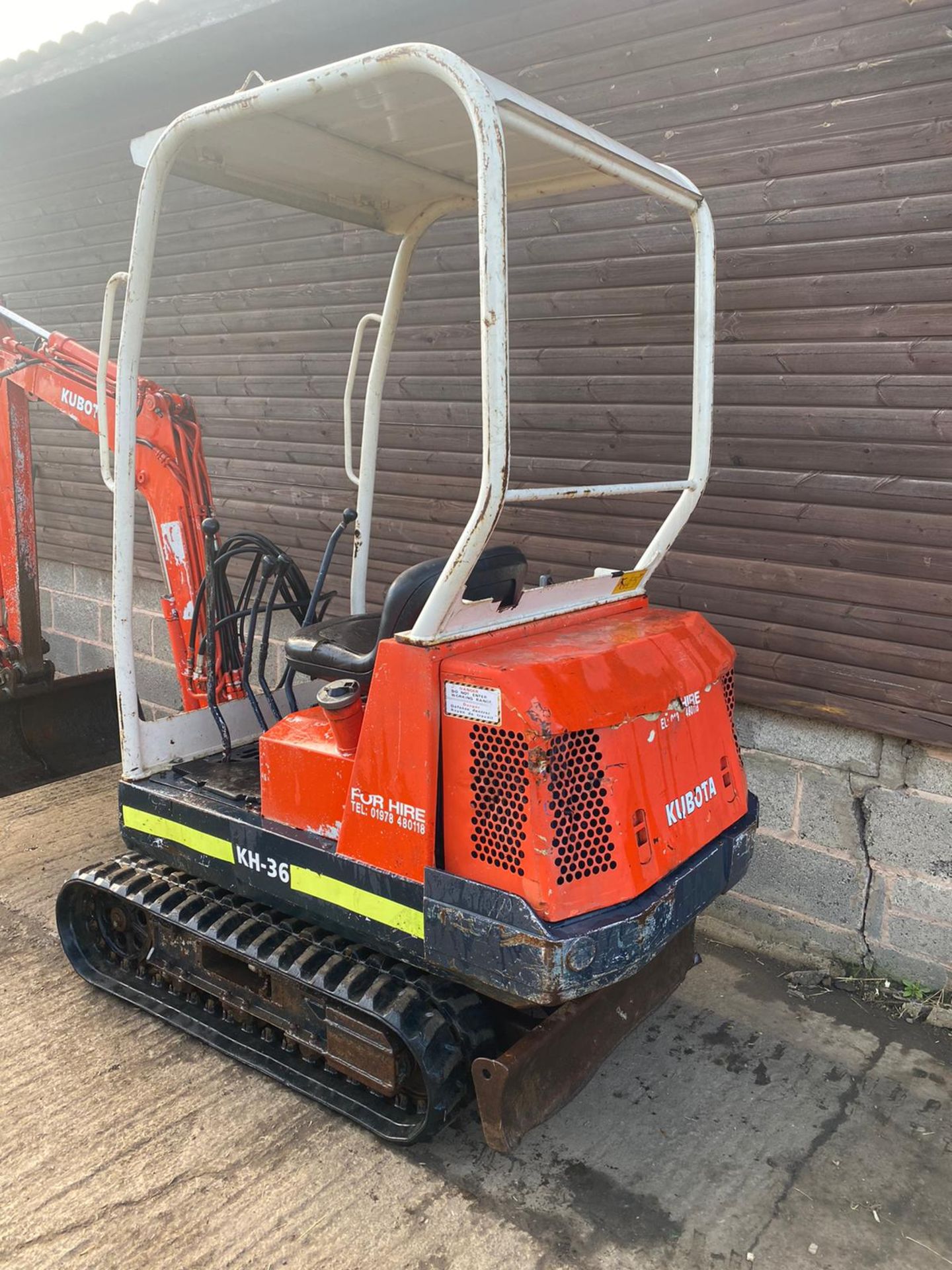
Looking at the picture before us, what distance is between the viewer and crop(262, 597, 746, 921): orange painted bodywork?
2334 millimetres

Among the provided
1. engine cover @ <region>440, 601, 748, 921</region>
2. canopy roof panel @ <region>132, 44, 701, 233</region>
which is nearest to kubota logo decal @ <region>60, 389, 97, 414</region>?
canopy roof panel @ <region>132, 44, 701, 233</region>

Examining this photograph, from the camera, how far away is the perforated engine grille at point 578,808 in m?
2.33

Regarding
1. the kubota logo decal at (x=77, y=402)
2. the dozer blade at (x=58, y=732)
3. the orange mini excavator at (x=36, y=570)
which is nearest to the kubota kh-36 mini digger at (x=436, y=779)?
the orange mini excavator at (x=36, y=570)

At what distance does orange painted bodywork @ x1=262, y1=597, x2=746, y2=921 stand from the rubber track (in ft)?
1.41

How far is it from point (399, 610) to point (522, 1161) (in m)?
1.59

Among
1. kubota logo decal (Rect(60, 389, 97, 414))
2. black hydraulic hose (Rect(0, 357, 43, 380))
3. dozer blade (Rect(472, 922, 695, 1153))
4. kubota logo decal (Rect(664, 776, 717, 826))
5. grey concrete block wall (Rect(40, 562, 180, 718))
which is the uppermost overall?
black hydraulic hose (Rect(0, 357, 43, 380))

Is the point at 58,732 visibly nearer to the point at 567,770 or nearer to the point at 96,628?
the point at 96,628

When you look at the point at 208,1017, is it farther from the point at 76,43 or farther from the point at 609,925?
the point at 76,43

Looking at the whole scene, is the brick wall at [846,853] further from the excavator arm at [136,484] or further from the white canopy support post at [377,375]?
the excavator arm at [136,484]

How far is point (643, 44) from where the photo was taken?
3695 millimetres

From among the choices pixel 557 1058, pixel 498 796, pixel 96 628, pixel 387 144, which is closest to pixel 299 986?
pixel 557 1058

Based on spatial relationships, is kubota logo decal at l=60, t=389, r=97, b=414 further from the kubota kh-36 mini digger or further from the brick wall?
the brick wall

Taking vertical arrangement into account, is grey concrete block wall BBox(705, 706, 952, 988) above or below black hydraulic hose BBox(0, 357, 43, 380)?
below

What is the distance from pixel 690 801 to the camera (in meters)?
2.70
